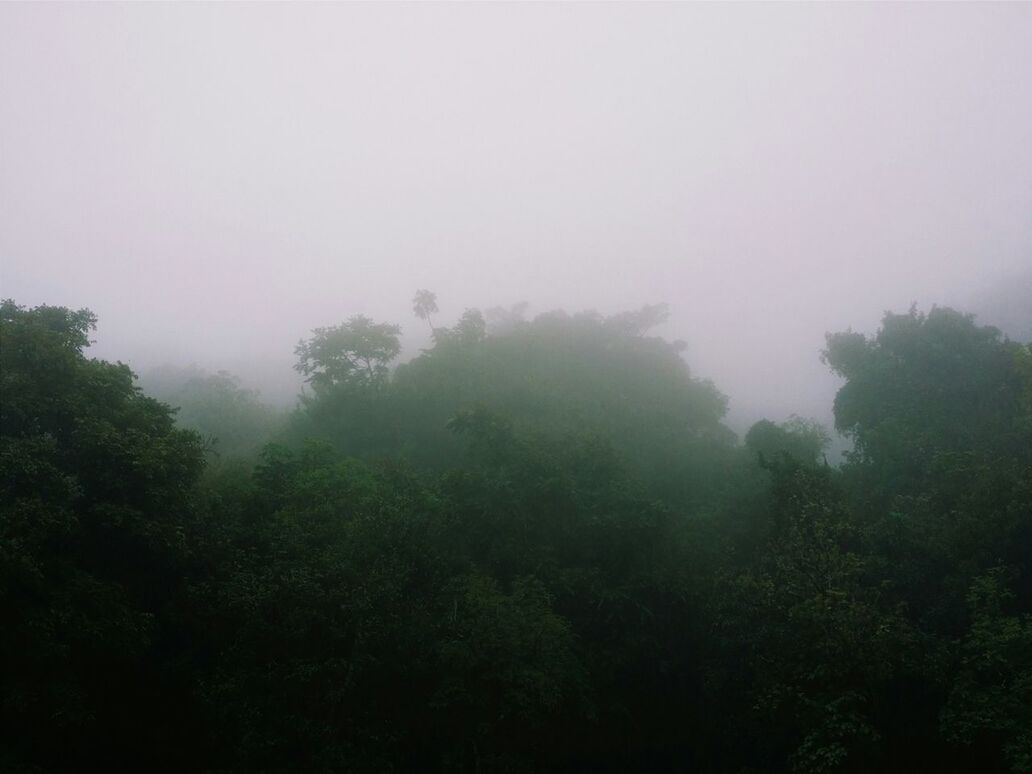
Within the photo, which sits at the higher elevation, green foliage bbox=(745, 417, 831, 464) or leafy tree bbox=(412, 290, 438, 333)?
leafy tree bbox=(412, 290, 438, 333)

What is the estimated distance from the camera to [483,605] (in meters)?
17.2

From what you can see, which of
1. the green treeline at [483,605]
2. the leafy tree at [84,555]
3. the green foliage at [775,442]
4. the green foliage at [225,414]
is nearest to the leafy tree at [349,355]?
the green foliage at [225,414]

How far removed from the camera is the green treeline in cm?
1355

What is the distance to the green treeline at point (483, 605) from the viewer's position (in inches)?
534

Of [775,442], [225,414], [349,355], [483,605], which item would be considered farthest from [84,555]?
[775,442]

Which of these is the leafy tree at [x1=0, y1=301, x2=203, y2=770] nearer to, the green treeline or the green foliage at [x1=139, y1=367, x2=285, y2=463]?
the green treeline

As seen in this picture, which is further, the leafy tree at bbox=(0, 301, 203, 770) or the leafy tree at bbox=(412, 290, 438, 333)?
the leafy tree at bbox=(412, 290, 438, 333)

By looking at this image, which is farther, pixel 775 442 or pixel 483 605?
pixel 775 442

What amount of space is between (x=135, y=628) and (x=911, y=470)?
31.8m

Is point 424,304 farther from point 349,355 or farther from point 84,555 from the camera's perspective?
point 84,555

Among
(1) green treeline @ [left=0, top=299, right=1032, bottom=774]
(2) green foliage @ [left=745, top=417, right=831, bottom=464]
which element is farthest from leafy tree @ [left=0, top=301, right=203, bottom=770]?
(2) green foliage @ [left=745, top=417, right=831, bottom=464]

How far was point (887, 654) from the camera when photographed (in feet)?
49.4

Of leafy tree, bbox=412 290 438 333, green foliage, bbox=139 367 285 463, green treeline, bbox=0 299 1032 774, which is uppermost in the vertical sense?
leafy tree, bbox=412 290 438 333

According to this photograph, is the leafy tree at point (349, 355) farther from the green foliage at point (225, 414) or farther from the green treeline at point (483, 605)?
the green treeline at point (483, 605)
